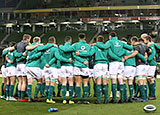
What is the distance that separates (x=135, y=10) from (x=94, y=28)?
7583mm

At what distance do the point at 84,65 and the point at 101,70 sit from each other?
58cm

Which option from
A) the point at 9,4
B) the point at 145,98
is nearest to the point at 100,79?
the point at 145,98

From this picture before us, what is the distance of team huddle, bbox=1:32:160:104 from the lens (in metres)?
10.7

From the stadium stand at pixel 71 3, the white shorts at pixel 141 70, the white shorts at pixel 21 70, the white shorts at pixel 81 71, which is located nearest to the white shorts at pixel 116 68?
the white shorts at pixel 141 70

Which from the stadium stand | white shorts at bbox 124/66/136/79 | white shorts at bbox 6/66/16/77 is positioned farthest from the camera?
the stadium stand

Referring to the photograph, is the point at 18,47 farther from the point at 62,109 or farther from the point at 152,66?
the point at 152,66

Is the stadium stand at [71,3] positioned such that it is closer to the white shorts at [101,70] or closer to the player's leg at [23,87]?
the player's leg at [23,87]

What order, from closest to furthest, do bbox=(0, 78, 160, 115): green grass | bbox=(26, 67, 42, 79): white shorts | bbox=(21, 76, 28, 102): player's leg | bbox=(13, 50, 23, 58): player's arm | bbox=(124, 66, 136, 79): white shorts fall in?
bbox=(0, 78, 160, 115): green grass, bbox=(124, 66, 136, 79): white shorts, bbox=(26, 67, 42, 79): white shorts, bbox=(21, 76, 28, 102): player's leg, bbox=(13, 50, 23, 58): player's arm

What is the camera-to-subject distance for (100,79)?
35.0ft

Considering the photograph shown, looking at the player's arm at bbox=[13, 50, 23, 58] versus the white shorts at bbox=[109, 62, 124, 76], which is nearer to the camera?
the white shorts at bbox=[109, 62, 124, 76]

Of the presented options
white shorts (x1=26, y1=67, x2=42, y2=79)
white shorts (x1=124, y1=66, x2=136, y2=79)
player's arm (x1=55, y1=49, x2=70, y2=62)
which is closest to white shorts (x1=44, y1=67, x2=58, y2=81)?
white shorts (x1=26, y1=67, x2=42, y2=79)

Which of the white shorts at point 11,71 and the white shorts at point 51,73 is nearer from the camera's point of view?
the white shorts at point 51,73

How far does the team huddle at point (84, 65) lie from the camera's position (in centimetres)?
1070

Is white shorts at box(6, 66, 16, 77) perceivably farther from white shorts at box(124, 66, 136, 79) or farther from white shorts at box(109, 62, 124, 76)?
white shorts at box(124, 66, 136, 79)
